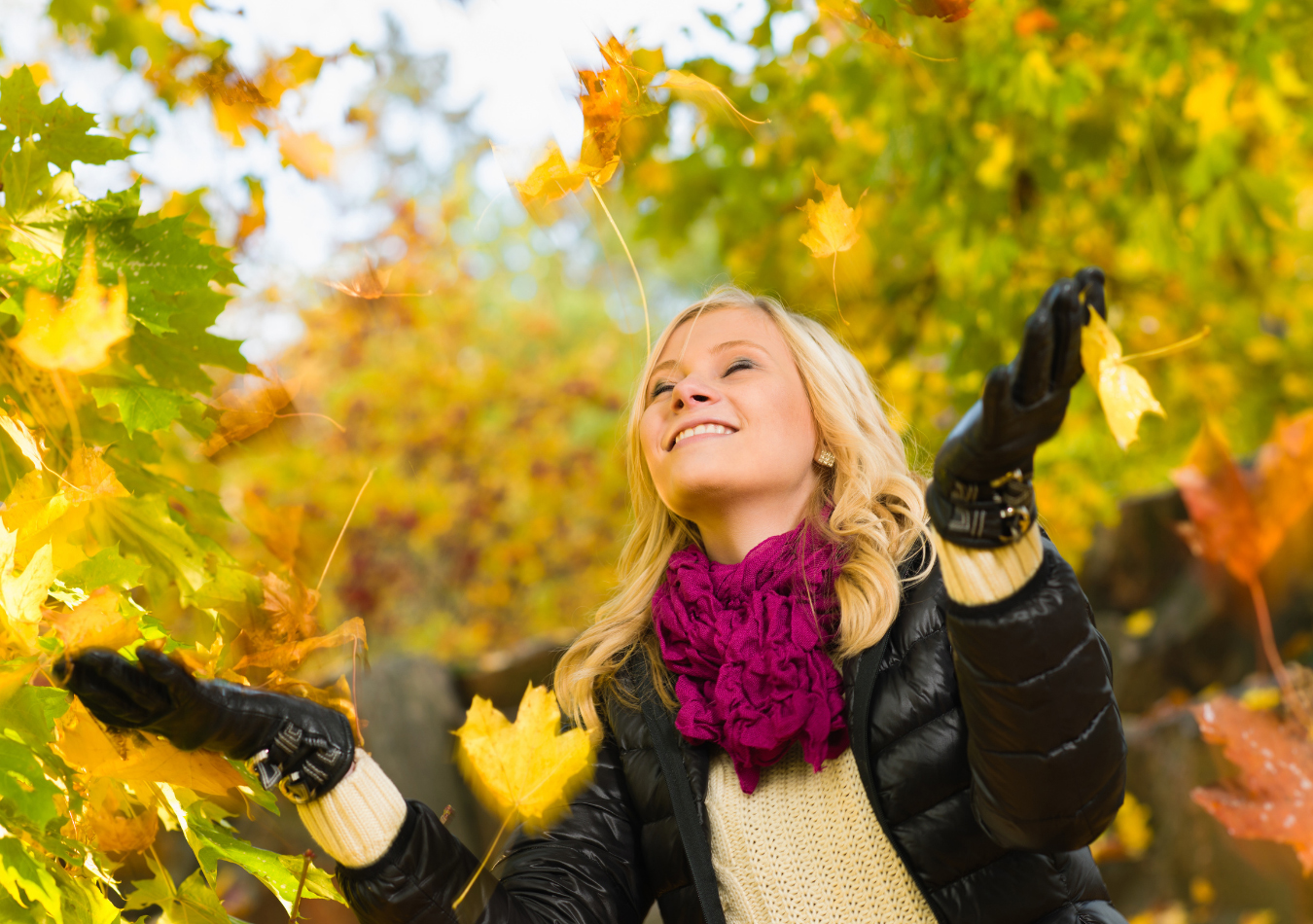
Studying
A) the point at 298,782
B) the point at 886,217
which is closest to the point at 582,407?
the point at 886,217

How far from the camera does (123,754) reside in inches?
45.3

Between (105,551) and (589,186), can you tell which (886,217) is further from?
(105,551)

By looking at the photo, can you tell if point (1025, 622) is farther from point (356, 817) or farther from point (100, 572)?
point (100, 572)

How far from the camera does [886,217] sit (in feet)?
12.2

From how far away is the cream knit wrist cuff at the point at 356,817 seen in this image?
48.3 inches

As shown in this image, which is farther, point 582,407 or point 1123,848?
point 582,407

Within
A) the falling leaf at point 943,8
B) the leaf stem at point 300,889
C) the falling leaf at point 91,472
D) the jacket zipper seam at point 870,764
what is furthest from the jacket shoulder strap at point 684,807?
the falling leaf at point 943,8

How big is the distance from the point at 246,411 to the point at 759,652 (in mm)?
922

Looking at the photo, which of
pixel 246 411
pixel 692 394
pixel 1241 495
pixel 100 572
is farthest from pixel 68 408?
pixel 1241 495

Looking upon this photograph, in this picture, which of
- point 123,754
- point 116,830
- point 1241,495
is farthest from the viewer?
point 1241,495

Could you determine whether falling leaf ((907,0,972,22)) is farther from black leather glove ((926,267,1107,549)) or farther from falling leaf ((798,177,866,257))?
black leather glove ((926,267,1107,549))

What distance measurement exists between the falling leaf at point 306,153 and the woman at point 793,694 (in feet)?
3.15

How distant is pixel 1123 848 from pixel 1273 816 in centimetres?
288

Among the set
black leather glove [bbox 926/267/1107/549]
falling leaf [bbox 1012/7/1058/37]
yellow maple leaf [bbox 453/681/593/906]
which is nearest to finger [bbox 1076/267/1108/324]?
black leather glove [bbox 926/267/1107/549]
